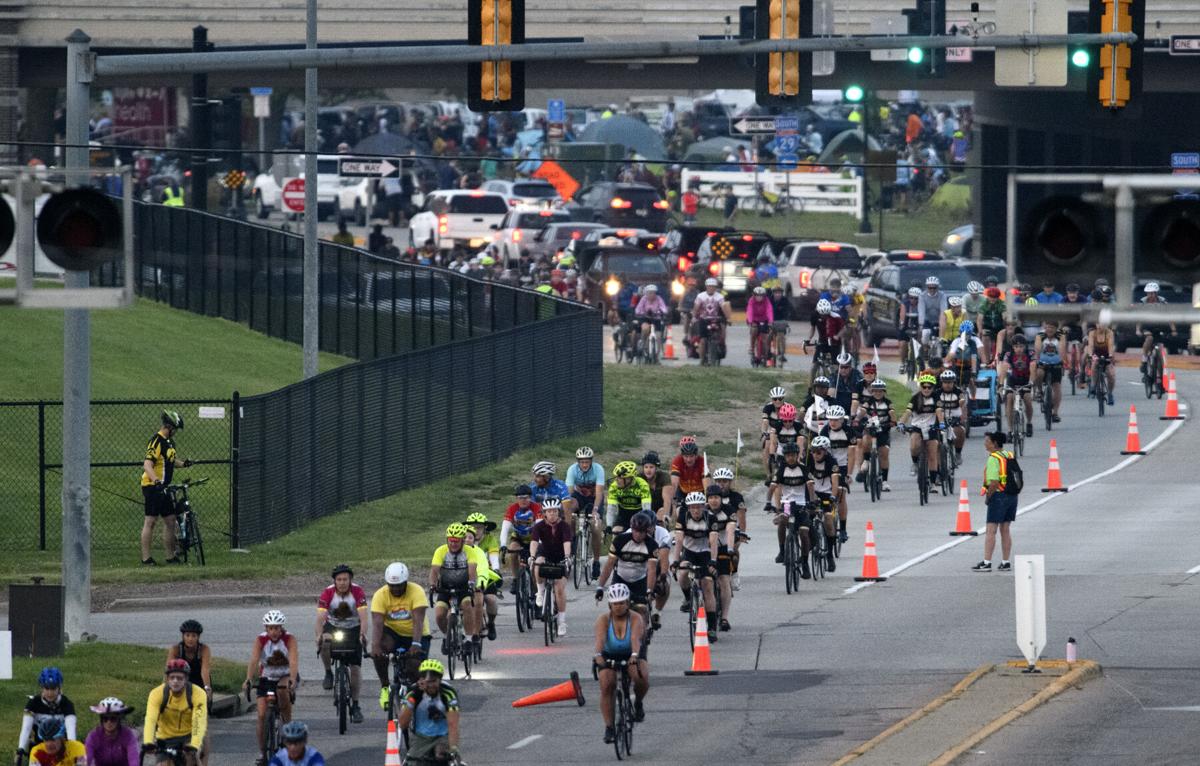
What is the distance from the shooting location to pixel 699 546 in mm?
26547

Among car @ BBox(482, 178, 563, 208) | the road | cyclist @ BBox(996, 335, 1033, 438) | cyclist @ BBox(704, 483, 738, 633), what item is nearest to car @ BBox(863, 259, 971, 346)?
cyclist @ BBox(996, 335, 1033, 438)

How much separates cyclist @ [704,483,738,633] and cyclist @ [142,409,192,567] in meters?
7.39

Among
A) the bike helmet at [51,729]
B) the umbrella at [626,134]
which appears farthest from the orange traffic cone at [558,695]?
the umbrella at [626,134]

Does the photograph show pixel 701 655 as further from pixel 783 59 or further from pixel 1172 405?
pixel 1172 405

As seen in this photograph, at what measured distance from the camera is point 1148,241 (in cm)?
1559

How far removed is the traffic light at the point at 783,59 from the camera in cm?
2111

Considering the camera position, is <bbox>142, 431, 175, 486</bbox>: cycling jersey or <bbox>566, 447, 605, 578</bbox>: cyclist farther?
<bbox>142, 431, 175, 486</bbox>: cycling jersey

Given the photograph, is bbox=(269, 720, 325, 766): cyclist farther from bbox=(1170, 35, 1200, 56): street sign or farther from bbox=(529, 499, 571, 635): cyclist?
bbox=(1170, 35, 1200, 56): street sign

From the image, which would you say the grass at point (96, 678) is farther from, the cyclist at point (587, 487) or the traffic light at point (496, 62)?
the traffic light at point (496, 62)

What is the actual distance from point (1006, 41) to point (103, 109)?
8025 centimetres

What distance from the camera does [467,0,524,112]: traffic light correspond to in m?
20.5

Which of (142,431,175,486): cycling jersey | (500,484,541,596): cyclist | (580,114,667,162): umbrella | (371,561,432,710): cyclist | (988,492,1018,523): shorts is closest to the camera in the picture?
(371,561,432,710): cyclist

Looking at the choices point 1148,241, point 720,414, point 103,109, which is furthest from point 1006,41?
point 103,109

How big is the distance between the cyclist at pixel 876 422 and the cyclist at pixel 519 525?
870cm
